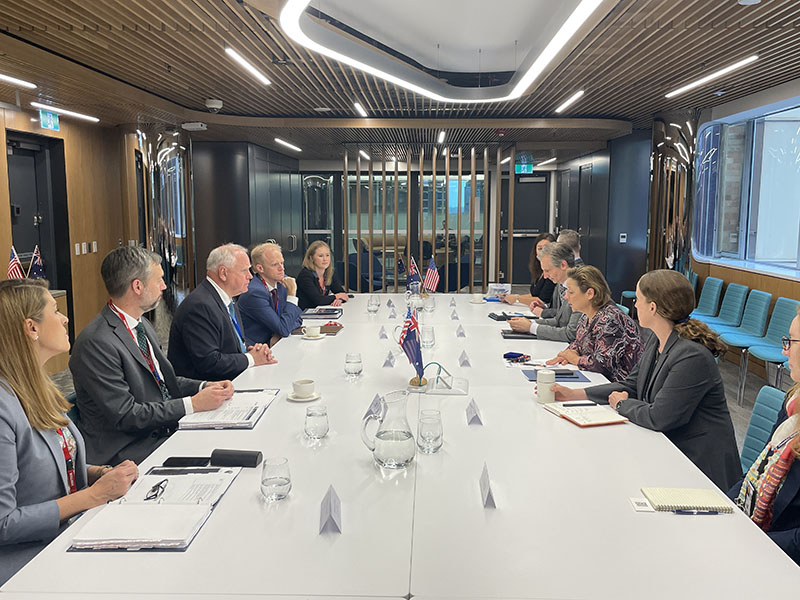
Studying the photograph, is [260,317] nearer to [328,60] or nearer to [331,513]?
[328,60]

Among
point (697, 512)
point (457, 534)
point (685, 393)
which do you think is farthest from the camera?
point (685, 393)

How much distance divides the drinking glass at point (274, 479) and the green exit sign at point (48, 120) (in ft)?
23.1

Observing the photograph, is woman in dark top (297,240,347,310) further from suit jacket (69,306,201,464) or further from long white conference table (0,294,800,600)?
long white conference table (0,294,800,600)

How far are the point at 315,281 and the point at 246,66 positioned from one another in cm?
218

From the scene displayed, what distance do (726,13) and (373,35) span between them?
10.4ft

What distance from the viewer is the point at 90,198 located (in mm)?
8586

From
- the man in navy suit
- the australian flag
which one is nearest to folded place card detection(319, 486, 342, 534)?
the australian flag

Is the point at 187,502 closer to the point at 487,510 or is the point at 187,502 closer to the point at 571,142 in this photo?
the point at 487,510

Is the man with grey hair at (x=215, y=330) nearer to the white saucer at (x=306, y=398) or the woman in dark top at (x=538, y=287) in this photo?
the white saucer at (x=306, y=398)

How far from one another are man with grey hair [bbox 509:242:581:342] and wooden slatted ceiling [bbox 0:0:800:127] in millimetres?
1845

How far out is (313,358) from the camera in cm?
414

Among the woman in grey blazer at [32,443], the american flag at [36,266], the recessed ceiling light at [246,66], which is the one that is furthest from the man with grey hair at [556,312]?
the american flag at [36,266]

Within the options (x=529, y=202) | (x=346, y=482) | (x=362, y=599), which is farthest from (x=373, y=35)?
(x=529, y=202)

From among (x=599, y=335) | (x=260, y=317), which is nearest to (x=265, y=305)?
(x=260, y=317)
